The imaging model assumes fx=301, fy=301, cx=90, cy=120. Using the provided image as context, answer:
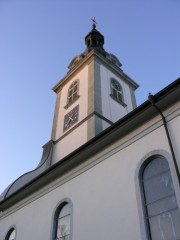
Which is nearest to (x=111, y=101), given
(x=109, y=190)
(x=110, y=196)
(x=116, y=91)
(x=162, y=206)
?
(x=116, y=91)

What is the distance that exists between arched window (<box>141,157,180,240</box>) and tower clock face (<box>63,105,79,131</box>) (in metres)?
8.19

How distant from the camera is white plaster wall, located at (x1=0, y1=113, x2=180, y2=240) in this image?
7699mm

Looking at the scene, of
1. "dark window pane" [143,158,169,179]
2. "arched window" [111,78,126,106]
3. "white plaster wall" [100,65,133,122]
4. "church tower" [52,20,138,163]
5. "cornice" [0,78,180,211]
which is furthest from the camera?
"arched window" [111,78,126,106]

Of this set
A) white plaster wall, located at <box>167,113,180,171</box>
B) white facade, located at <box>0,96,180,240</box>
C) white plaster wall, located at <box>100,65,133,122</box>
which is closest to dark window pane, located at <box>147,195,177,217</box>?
white facade, located at <box>0,96,180,240</box>

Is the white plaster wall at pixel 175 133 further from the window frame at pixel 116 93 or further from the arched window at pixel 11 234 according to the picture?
the window frame at pixel 116 93

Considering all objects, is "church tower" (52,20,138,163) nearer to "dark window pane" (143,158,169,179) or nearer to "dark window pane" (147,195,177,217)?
"dark window pane" (143,158,169,179)

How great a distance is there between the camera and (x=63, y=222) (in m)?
9.84

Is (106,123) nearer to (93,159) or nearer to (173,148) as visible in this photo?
(93,159)

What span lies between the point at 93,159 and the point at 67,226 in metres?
2.27

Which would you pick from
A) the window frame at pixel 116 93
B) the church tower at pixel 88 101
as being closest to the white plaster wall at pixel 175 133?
the church tower at pixel 88 101

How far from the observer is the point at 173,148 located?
298 inches

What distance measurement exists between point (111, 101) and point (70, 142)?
3580mm

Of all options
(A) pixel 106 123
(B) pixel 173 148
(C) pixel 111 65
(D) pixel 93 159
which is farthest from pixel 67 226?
(C) pixel 111 65

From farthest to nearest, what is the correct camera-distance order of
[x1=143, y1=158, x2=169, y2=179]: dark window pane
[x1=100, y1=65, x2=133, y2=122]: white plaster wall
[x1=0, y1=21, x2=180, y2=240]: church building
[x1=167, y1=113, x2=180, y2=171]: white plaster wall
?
[x1=100, y1=65, x2=133, y2=122]: white plaster wall < [x1=143, y1=158, x2=169, y2=179]: dark window pane < [x1=167, y1=113, x2=180, y2=171]: white plaster wall < [x1=0, y1=21, x2=180, y2=240]: church building
